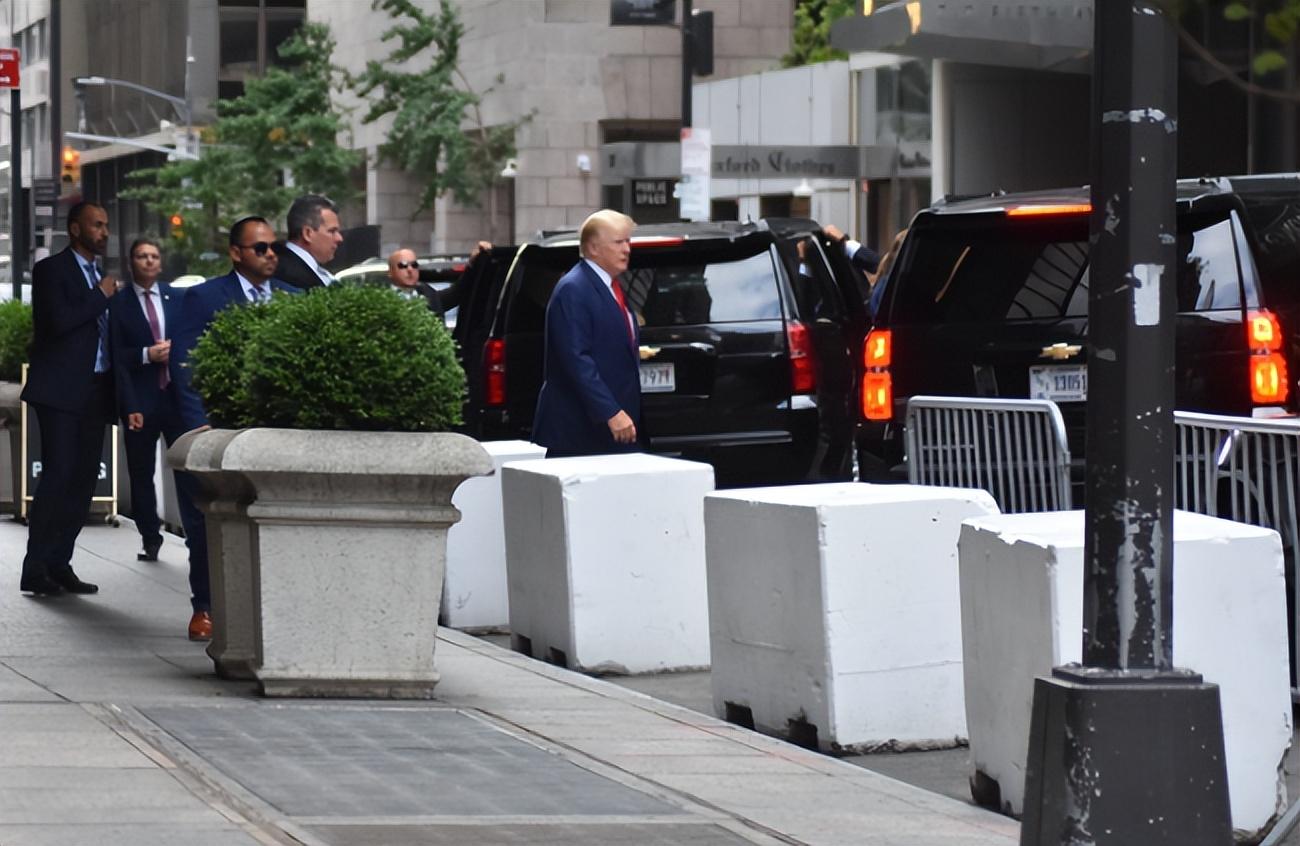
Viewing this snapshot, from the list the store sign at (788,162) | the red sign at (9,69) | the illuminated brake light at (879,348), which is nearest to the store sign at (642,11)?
the store sign at (788,162)

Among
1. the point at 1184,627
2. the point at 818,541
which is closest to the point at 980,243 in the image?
the point at 818,541

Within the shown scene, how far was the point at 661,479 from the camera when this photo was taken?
10375mm

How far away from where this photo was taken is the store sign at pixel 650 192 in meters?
31.9

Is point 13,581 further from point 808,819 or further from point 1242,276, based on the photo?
point 808,819

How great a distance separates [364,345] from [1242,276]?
13.2 ft

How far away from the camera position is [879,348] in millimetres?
12086

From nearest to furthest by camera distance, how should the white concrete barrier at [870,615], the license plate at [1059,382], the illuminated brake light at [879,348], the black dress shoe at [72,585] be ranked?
the white concrete barrier at [870,615] → the license plate at [1059,382] → the illuminated brake light at [879,348] → the black dress shoe at [72,585]

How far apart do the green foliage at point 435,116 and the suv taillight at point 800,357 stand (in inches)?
1630

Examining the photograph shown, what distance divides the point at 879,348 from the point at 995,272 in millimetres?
666

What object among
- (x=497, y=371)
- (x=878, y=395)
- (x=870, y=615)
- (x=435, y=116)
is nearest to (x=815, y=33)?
(x=435, y=116)

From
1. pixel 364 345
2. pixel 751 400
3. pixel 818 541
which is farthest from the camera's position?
pixel 751 400

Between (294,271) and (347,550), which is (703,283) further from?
(347,550)

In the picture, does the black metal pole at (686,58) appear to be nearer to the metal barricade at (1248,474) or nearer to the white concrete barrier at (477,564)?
the white concrete barrier at (477,564)

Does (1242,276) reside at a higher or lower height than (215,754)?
higher
